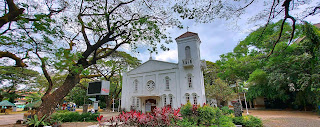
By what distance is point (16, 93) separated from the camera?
2916 centimetres

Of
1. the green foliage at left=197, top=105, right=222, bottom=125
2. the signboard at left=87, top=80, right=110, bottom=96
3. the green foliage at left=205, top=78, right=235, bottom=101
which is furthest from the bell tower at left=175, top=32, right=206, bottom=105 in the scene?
the green foliage at left=197, top=105, right=222, bottom=125

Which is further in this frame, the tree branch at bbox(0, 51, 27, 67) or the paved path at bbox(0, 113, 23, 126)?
the paved path at bbox(0, 113, 23, 126)

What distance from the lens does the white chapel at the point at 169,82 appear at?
1612 cm

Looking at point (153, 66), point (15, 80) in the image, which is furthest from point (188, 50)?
point (15, 80)

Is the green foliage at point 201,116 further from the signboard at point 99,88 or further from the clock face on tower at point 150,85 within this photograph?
the clock face on tower at point 150,85

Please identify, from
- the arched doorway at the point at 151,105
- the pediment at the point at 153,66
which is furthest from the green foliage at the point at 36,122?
the pediment at the point at 153,66

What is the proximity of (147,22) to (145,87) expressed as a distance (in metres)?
10.8

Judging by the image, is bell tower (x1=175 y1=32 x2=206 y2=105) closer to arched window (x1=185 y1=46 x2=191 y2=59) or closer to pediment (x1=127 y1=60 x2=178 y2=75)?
arched window (x1=185 y1=46 x2=191 y2=59)

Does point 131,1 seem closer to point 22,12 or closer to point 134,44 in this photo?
point 134,44

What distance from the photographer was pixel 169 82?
17.4 metres

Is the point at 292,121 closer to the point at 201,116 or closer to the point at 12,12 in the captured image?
the point at 201,116

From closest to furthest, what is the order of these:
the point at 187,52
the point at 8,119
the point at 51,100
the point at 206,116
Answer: the point at 206,116, the point at 51,100, the point at 8,119, the point at 187,52

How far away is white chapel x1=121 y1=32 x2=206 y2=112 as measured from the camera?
52.9ft

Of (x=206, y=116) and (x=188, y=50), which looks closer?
(x=206, y=116)
